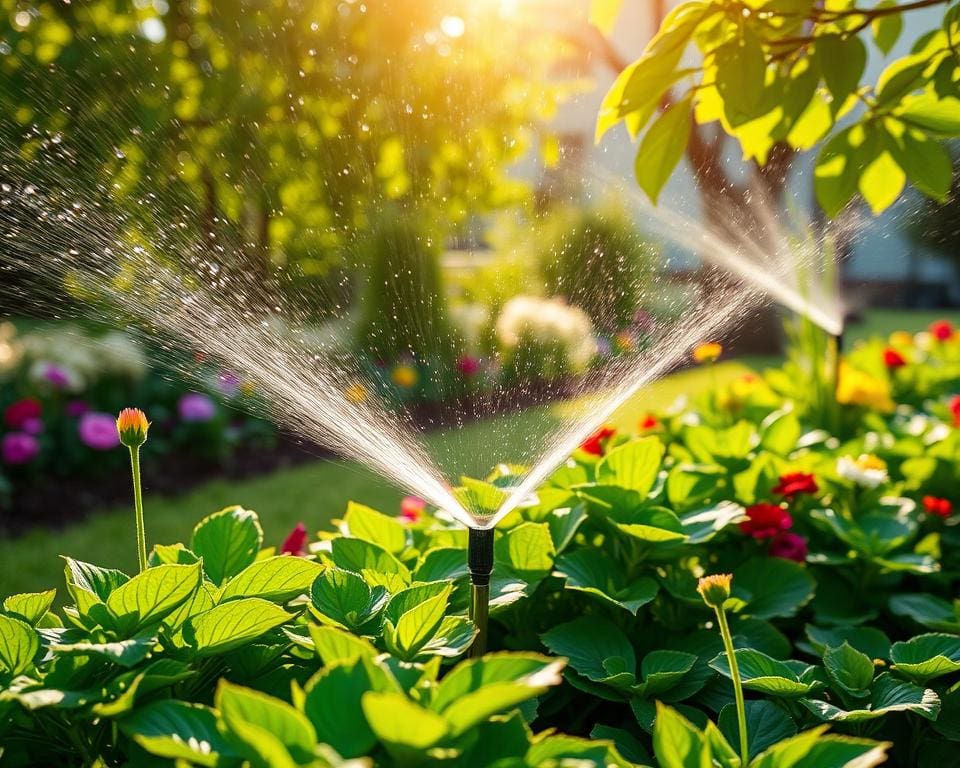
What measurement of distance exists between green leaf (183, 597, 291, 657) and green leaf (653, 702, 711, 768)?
0.49 metres

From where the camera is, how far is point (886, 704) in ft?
4.44

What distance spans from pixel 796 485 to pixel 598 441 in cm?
52

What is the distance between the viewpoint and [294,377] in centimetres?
204

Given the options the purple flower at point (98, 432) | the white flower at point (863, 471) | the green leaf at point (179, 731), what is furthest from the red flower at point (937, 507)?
the purple flower at point (98, 432)

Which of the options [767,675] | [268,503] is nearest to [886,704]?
[767,675]

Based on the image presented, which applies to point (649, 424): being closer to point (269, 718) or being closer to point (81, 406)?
point (269, 718)

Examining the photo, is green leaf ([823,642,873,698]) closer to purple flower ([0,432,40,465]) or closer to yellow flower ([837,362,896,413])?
yellow flower ([837,362,896,413])

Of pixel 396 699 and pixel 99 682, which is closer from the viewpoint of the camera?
pixel 396 699

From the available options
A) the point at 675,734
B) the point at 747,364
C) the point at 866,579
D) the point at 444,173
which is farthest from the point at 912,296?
the point at 675,734

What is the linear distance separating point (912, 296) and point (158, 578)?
61.2 ft

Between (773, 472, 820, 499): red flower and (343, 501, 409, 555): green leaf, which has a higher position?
(773, 472, 820, 499): red flower

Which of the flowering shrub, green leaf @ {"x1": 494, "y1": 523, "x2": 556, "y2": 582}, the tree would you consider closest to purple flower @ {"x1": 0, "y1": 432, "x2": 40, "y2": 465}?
the flowering shrub

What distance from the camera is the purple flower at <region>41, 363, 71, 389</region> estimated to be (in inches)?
196

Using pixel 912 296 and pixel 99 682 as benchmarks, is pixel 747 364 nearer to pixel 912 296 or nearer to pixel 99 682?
pixel 912 296
